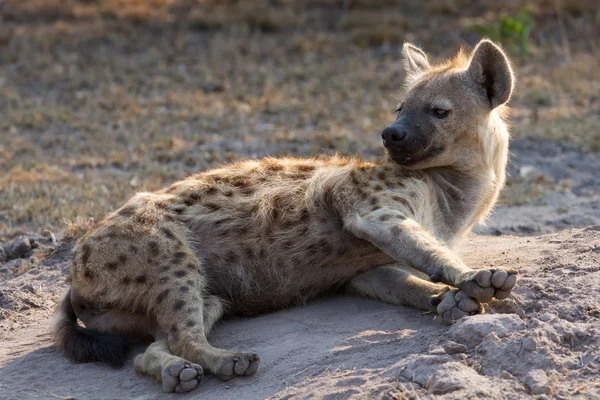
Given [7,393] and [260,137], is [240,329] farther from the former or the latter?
[260,137]

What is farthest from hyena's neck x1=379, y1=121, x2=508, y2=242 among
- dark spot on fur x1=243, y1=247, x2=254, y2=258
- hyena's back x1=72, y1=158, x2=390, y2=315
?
dark spot on fur x1=243, y1=247, x2=254, y2=258

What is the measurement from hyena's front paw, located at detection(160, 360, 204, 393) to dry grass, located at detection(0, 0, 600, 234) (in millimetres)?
2387

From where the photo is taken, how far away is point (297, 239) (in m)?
3.70

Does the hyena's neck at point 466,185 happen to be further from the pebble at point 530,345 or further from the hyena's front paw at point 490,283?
the pebble at point 530,345

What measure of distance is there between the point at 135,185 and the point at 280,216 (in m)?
2.35

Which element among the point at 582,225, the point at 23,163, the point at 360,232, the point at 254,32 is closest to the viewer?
the point at 360,232

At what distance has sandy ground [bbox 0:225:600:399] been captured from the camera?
2.71 m

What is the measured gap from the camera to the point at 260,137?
700cm

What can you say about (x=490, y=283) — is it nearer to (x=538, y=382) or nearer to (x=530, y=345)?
(x=530, y=345)

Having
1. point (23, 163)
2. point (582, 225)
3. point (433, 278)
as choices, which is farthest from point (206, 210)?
point (23, 163)

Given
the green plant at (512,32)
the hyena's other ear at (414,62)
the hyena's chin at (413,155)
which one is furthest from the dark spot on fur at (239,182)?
the green plant at (512,32)

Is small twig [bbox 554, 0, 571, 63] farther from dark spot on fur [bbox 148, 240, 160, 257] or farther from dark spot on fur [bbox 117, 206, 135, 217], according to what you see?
dark spot on fur [bbox 148, 240, 160, 257]

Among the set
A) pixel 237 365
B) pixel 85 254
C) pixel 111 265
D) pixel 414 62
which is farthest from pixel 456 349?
pixel 414 62

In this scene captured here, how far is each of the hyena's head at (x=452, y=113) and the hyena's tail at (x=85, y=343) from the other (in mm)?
1351
